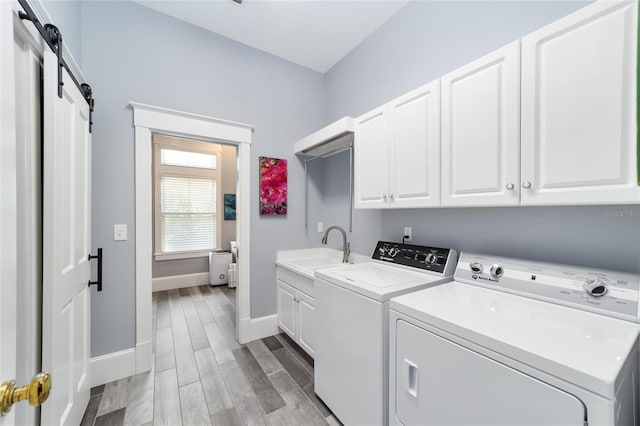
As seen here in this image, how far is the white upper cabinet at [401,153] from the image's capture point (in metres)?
1.56

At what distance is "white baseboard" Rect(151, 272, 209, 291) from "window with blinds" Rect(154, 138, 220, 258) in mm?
426

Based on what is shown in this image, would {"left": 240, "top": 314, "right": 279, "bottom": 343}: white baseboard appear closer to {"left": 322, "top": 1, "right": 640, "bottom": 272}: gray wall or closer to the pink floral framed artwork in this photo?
the pink floral framed artwork

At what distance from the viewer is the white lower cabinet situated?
219 cm

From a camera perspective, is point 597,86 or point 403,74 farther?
point 403,74

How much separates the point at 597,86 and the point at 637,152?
0.30 meters

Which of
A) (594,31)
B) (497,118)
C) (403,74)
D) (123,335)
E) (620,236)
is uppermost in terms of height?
(403,74)

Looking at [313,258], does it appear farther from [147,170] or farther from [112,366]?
[112,366]

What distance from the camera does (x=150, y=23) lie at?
2213mm

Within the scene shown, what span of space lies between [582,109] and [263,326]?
2879 mm

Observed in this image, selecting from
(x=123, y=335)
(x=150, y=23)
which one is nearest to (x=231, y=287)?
(x=123, y=335)

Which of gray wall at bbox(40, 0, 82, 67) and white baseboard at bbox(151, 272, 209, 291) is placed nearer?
gray wall at bbox(40, 0, 82, 67)

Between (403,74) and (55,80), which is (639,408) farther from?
(55,80)

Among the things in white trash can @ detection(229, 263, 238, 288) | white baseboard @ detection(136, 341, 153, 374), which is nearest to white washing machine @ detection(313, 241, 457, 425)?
white baseboard @ detection(136, 341, 153, 374)

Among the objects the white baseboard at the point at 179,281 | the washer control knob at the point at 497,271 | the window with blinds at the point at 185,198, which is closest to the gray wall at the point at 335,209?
the washer control knob at the point at 497,271
